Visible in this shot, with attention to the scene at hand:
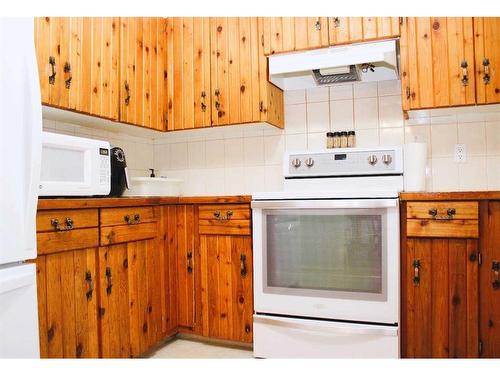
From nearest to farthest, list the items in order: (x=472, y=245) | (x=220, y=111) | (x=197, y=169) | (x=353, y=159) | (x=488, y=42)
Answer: (x=472, y=245), (x=488, y=42), (x=353, y=159), (x=220, y=111), (x=197, y=169)

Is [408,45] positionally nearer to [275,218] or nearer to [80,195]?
[275,218]

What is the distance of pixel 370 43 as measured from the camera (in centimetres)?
231

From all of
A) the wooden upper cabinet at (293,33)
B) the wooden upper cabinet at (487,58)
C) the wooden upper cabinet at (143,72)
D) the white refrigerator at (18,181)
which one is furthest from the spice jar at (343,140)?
the white refrigerator at (18,181)

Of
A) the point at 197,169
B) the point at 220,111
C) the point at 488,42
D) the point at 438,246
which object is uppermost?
the point at 488,42

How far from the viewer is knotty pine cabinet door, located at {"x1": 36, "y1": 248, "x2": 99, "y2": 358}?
63.4 inches

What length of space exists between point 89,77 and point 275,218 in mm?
1260

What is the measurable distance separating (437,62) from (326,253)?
1.19 m

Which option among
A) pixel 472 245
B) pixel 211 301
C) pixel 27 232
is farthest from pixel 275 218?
pixel 27 232

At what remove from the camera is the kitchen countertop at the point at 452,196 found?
1890 millimetres

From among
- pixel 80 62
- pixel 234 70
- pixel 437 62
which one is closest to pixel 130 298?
pixel 80 62

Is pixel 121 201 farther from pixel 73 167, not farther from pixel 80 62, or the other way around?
pixel 80 62

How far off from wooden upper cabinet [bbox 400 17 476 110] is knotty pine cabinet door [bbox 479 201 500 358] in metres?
0.65

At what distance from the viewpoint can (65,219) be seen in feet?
5.62

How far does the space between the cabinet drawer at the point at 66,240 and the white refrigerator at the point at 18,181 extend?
1.75 ft
